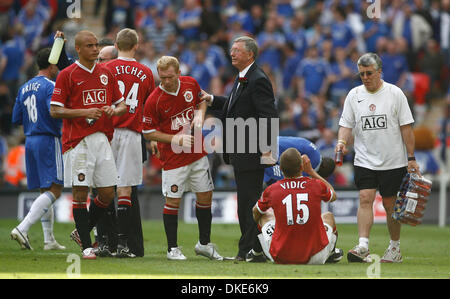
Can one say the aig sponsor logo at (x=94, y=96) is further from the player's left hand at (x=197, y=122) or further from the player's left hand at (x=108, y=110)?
the player's left hand at (x=197, y=122)

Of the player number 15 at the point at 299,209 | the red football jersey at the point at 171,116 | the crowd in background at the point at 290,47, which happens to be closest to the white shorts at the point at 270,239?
the player number 15 at the point at 299,209

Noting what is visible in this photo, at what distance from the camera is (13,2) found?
23766mm

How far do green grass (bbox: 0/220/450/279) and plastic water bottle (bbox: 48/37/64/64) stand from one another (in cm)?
217

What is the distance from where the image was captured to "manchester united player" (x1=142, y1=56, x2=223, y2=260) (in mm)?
9781

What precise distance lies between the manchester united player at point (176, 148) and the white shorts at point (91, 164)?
533mm

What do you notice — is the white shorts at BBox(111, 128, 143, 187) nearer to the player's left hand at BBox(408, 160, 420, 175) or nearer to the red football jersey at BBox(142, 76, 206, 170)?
the red football jersey at BBox(142, 76, 206, 170)

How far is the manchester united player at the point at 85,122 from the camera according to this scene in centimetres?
933

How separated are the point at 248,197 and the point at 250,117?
0.88 meters

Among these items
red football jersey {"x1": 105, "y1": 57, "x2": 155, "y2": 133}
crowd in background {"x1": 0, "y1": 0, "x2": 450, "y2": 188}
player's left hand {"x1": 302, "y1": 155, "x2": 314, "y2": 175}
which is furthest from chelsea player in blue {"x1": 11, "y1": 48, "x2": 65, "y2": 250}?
crowd in background {"x1": 0, "y1": 0, "x2": 450, "y2": 188}

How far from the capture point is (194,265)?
9.08m

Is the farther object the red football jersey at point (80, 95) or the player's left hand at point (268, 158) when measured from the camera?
the player's left hand at point (268, 158)

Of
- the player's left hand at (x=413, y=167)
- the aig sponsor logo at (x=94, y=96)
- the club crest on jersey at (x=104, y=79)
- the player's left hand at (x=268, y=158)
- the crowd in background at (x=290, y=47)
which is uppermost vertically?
the crowd in background at (x=290, y=47)

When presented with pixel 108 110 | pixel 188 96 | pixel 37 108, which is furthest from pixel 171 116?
pixel 37 108

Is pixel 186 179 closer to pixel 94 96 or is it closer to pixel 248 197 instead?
pixel 248 197
